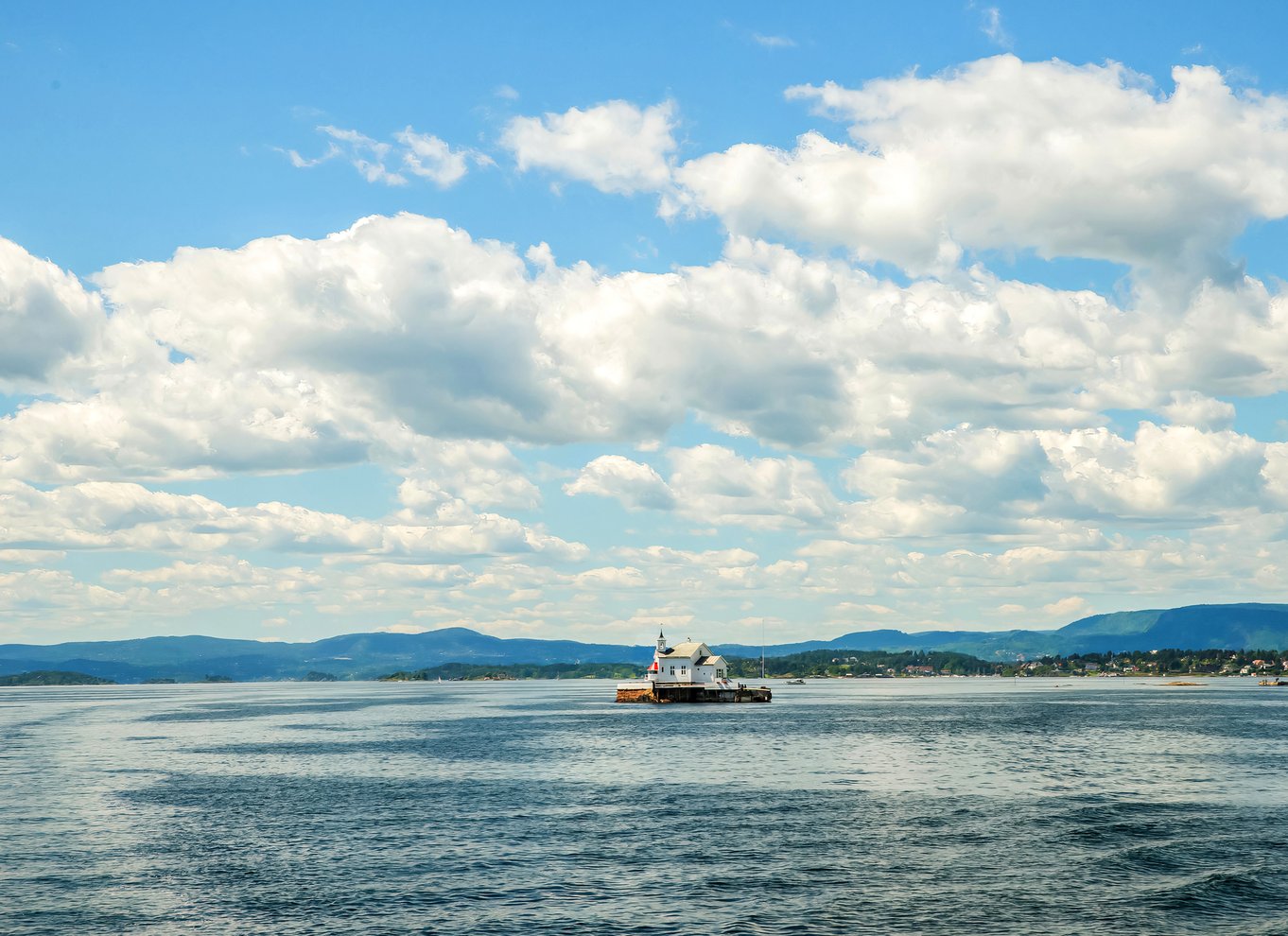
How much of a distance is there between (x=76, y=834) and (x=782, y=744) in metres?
71.0

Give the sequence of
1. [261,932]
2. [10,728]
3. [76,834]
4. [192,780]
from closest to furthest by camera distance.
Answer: [261,932] → [76,834] → [192,780] → [10,728]

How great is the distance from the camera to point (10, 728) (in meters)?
161

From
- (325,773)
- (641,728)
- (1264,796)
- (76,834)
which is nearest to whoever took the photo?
(76,834)

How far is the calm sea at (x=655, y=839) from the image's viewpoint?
42250 mm

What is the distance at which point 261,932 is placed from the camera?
132 ft

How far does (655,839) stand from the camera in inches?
2255

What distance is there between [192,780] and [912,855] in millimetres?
57531

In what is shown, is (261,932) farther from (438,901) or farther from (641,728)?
(641,728)

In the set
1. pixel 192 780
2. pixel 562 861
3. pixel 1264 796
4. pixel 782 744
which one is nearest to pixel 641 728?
pixel 782 744

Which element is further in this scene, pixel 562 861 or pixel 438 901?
pixel 562 861

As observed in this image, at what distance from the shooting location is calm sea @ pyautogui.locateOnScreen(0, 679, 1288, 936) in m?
42.2

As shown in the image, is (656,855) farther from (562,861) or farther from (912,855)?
(912,855)

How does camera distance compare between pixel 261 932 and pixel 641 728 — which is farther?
pixel 641 728

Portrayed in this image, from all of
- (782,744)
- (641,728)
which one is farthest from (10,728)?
(782,744)
